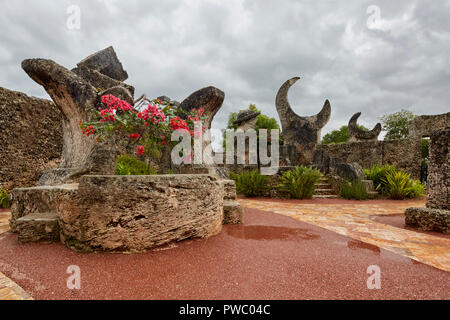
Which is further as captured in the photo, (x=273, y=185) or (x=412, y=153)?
(x=412, y=153)

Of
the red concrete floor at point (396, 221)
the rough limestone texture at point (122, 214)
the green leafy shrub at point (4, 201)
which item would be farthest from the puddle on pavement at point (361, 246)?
the green leafy shrub at point (4, 201)

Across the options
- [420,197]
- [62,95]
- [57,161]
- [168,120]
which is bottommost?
[420,197]

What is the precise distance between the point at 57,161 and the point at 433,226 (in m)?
9.38

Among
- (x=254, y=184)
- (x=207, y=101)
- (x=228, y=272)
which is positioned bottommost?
(x=228, y=272)

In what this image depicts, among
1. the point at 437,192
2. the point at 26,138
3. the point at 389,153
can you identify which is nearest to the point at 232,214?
the point at 437,192

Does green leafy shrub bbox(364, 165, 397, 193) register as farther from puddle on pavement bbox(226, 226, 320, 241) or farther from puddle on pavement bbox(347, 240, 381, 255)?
puddle on pavement bbox(226, 226, 320, 241)

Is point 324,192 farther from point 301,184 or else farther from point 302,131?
point 302,131

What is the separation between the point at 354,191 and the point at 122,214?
24.4 ft

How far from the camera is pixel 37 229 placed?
8.29 ft

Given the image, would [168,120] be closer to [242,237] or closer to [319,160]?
[242,237]

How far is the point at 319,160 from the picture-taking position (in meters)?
10.4

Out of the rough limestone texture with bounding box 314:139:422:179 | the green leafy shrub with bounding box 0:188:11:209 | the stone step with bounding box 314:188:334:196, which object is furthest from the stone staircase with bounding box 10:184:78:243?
the rough limestone texture with bounding box 314:139:422:179
